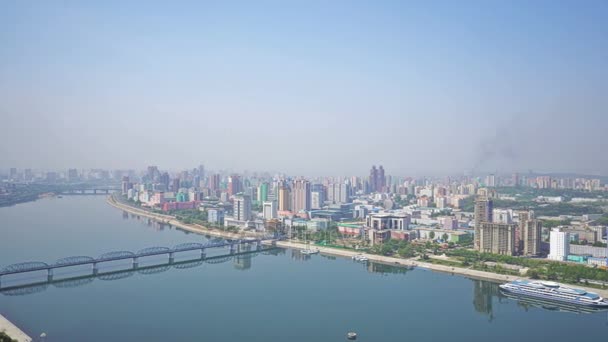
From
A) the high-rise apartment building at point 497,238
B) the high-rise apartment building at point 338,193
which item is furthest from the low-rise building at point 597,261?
the high-rise apartment building at point 338,193

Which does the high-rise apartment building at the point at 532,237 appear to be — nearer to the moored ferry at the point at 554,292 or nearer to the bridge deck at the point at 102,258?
the moored ferry at the point at 554,292

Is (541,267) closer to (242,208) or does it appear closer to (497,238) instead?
(497,238)

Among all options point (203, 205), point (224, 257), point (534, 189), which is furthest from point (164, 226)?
point (534, 189)

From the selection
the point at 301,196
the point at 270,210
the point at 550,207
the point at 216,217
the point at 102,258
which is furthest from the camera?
the point at 301,196

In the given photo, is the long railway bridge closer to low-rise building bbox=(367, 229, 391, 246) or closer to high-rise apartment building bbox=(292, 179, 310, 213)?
low-rise building bbox=(367, 229, 391, 246)

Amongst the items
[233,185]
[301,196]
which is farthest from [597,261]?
[233,185]
